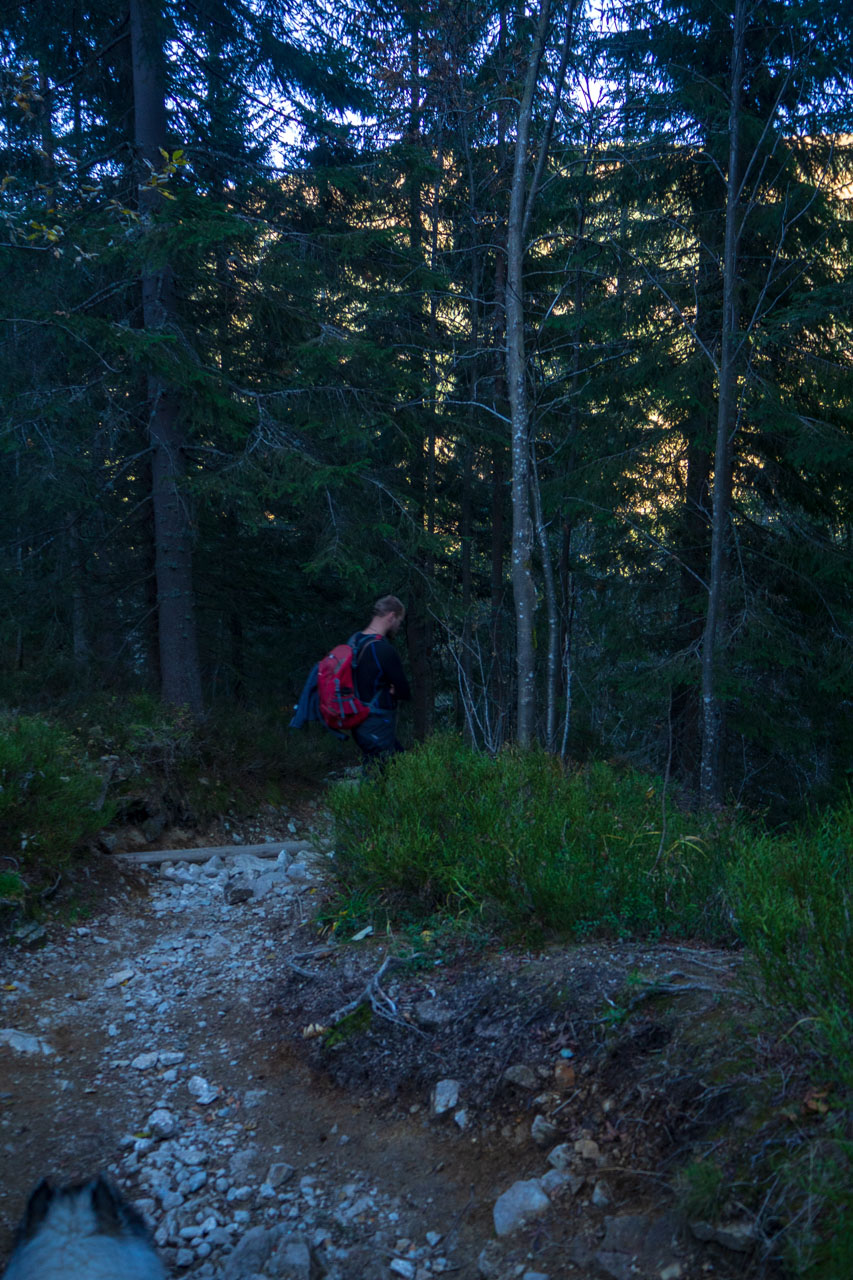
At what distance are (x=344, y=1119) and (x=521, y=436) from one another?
636cm

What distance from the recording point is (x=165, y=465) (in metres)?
10.6

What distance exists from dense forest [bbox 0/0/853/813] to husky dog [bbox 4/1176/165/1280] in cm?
545

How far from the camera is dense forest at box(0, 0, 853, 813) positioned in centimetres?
894

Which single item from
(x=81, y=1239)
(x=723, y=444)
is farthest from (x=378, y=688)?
(x=81, y=1239)

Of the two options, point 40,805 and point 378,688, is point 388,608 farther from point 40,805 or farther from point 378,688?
point 40,805

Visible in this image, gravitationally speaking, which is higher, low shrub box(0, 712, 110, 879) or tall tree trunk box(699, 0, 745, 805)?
tall tree trunk box(699, 0, 745, 805)

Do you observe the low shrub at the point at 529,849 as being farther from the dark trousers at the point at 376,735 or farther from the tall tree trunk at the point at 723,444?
the tall tree trunk at the point at 723,444

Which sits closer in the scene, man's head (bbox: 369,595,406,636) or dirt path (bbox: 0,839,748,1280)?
dirt path (bbox: 0,839,748,1280)

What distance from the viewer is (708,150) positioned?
31.7ft

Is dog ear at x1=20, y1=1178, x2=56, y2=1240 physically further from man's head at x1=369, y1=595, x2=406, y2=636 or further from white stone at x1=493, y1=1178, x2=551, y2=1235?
man's head at x1=369, y1=595, x2=406, y2=636

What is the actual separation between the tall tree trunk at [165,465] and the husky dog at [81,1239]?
840 centimetres

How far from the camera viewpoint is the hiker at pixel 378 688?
7.09 m

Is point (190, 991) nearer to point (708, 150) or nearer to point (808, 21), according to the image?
point (708, 150)

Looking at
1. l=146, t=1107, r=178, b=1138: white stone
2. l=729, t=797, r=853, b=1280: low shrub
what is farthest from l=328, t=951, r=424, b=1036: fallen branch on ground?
l=729, t=797, r=853, b=1280: low shrub
